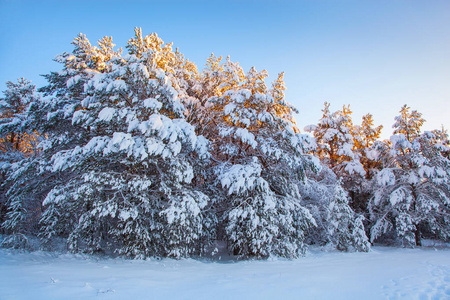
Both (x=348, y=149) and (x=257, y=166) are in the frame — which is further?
(x=348, y=149)

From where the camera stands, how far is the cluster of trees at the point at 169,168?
968cm

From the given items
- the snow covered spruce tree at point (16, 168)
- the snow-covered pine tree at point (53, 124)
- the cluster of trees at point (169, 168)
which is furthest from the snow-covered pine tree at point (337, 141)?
the snow covered spruce tree at point (16, 168)

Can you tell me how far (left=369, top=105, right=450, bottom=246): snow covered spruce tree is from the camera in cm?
1600

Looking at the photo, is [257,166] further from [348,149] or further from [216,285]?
[348,149]

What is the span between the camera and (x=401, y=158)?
18.0 metres

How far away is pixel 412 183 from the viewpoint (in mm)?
17250

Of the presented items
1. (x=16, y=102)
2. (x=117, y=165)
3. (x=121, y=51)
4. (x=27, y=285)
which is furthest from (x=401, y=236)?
(x=16, y=102)

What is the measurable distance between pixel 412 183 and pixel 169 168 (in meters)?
17.1

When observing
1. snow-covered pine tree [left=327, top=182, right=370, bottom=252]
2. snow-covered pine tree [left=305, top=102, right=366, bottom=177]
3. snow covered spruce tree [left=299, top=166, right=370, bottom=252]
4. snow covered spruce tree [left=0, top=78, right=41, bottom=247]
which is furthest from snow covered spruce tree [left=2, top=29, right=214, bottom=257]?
snow-covered pine tree [left=305, top=102, right=366, bottom=177]

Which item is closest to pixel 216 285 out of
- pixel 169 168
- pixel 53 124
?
pixel 169 168

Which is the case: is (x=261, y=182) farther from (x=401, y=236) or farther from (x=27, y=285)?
(x=401, y=236)

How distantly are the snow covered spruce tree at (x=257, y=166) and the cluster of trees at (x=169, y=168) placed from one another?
0.06 meters

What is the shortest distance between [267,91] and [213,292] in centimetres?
1053

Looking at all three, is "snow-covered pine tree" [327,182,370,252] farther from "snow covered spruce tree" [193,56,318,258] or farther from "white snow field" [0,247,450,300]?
"white snow field" [0,247,450,300]
